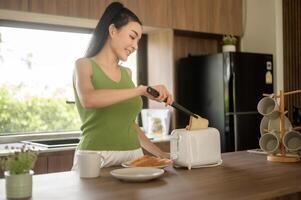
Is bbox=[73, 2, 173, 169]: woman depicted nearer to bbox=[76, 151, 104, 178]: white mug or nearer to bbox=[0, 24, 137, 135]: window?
bbox=[76, 151, 104, 178]: white mug

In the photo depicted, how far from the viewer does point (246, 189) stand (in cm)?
114

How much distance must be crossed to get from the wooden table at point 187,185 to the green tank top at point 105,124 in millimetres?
120

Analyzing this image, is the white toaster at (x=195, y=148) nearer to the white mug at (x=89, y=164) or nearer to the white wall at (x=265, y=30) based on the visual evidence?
the white mug at (x=89, y=164)

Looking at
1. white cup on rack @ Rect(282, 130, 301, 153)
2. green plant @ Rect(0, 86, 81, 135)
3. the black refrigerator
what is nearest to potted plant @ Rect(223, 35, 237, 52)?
the black refrigerator

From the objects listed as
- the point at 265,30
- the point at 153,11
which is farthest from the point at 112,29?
the point at 265,30

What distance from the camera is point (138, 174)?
1246 mm

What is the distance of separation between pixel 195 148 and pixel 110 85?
407 mm

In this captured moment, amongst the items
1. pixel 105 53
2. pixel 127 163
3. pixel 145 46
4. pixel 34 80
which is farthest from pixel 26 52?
pixel 127 163

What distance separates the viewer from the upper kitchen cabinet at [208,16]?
3283mm

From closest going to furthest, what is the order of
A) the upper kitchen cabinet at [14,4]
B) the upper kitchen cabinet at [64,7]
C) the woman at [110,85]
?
the woman at [110,85], the upper kitchen cabinet at [14,4], the upper kitchen cabinet at [64,7]

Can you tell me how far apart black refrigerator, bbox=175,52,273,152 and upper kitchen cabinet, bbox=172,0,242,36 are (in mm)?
303

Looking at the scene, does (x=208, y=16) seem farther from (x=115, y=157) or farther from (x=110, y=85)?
(x=115, y=157)

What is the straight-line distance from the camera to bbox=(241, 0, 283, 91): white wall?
3.48m

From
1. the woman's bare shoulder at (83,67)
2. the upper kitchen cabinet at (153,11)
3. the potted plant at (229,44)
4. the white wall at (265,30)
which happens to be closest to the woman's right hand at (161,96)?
the woman's bare shoulder at (83,67)
